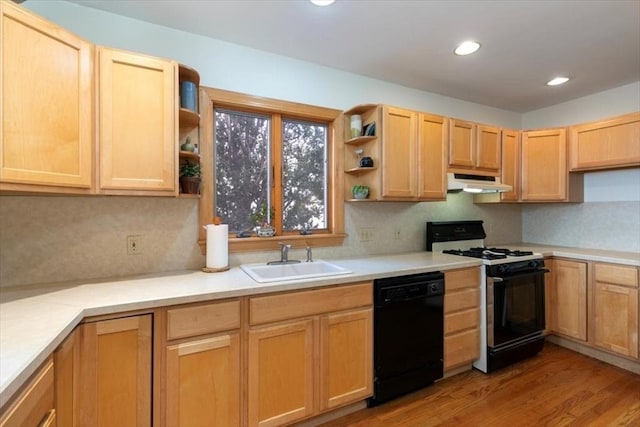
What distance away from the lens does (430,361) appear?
2.32 meters

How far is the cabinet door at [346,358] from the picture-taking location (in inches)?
75.9

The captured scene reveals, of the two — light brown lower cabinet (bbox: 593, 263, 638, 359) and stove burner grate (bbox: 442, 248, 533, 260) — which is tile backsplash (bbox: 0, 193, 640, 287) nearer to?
stove burner grate (bbox: 442, 248, 533, 260)

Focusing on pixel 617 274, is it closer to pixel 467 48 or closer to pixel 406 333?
pixel 406 333

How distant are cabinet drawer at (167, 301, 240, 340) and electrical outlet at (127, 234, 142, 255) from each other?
0.68 metres

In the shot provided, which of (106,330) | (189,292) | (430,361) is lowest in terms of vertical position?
(430,361)

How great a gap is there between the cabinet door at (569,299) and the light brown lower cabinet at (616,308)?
0.09m

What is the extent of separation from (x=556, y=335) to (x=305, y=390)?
9.16ft

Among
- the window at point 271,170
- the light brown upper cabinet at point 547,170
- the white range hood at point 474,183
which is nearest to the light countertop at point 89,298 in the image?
the window at point 271,170

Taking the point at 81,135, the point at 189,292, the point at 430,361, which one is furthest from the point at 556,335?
the point at 81,135

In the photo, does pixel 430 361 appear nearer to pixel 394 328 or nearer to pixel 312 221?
pixel 394 328

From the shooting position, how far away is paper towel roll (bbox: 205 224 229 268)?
2.01m

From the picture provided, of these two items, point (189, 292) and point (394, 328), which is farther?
point (394, 328)

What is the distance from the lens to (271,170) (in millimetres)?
2496

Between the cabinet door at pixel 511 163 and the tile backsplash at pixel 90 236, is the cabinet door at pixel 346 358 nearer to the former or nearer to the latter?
the tile backsplash at pixel 90 236
